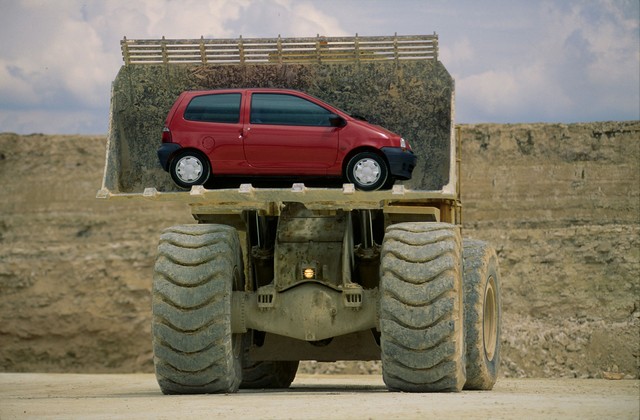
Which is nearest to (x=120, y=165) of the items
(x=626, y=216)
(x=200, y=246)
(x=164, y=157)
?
(x=164, y=157)

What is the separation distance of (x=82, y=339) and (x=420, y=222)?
1245 inches

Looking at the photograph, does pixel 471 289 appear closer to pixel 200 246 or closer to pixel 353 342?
pixel 353 342

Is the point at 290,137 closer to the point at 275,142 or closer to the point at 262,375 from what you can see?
the point at 275,142

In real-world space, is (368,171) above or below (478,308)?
above

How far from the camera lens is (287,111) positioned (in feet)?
51.3

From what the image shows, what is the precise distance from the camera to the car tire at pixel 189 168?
1564 centimetres

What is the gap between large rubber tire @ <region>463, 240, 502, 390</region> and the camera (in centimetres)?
1598

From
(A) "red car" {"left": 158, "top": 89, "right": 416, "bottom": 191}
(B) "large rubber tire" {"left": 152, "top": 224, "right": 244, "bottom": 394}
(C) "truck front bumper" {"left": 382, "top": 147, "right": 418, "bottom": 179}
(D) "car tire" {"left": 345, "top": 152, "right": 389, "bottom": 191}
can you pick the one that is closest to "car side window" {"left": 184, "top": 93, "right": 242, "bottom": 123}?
(A) "red car" {"left": 158, "top": 89, "right": 416, "bottom": 191}

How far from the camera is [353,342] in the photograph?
16.8 meters

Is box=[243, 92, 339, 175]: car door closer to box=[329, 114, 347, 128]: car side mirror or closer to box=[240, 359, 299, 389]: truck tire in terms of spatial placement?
box=[329, 114, 347, 128]: car side mirror

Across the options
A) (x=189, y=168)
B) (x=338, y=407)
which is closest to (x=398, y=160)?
(x=189, y=168)

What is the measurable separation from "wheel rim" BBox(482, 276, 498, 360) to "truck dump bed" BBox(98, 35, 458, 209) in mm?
1931

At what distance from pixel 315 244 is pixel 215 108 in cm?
216

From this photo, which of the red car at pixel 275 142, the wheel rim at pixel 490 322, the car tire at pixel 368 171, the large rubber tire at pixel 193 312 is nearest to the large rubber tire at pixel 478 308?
the wheel rim at pixel 490 322
